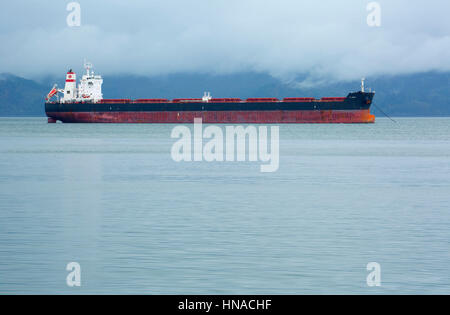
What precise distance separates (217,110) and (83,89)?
87.0ft

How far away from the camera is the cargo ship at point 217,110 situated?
92062 millimetres

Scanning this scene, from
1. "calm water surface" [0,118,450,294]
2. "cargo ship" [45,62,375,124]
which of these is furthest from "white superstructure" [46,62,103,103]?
"calm water surface" [0,118,450,294]

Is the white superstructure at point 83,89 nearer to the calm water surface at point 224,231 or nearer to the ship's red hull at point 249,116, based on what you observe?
the ship's red hull at point 249,116

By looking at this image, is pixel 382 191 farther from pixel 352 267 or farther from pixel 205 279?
pixel 205 279

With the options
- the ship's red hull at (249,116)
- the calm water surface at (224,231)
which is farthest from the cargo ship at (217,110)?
the calm water surface at (224,231)

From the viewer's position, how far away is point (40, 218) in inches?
742

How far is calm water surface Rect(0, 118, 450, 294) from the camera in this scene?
12039 millimetres

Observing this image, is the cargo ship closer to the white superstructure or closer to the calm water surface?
the white superstructure

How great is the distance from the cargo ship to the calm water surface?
59.3 metres

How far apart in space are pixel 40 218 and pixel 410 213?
36.0ft

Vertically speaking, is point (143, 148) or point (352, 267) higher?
point (143, 148)

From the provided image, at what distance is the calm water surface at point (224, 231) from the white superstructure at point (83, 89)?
2980 inches
